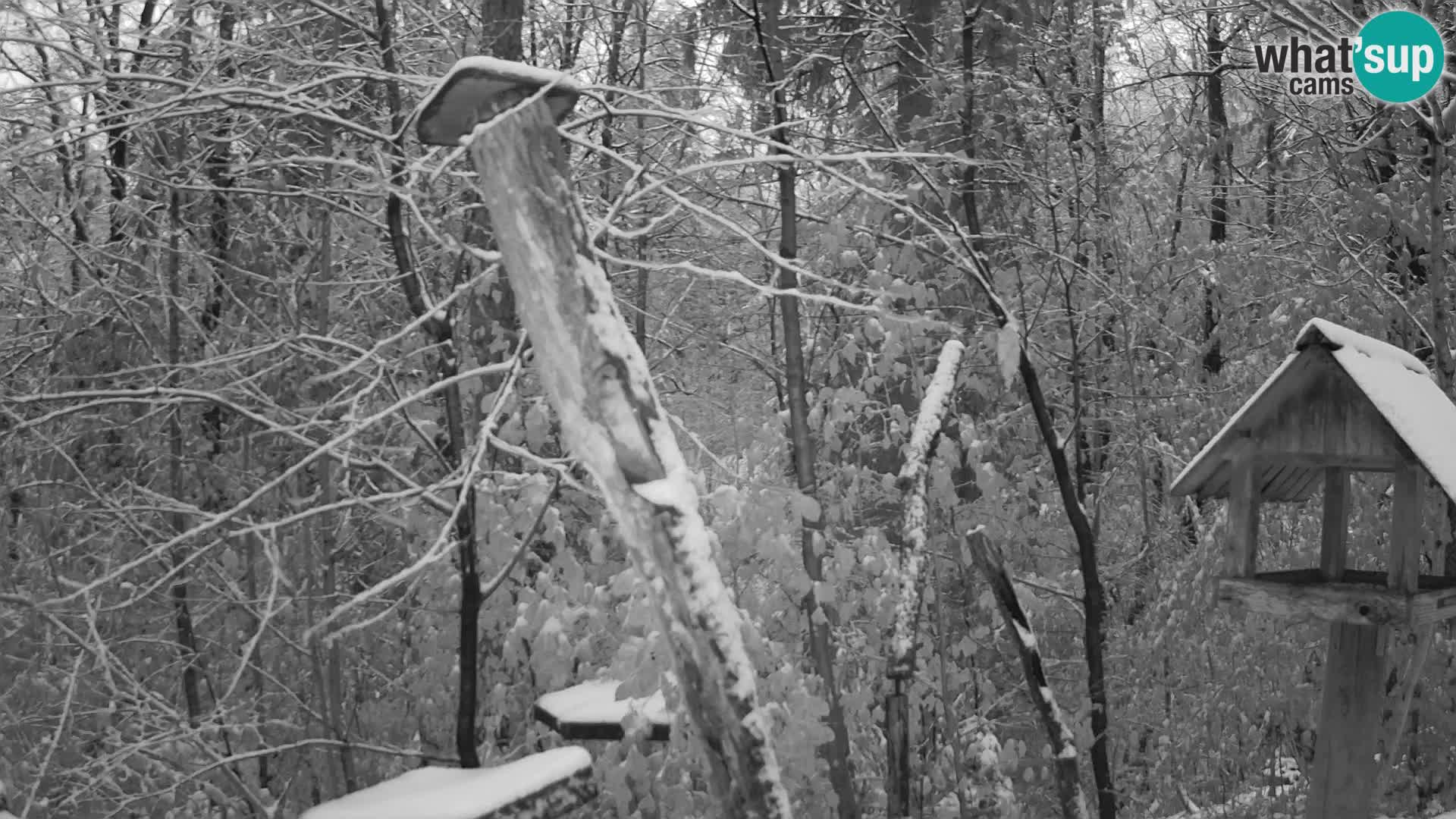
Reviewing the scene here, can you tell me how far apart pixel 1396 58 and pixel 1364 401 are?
344cm

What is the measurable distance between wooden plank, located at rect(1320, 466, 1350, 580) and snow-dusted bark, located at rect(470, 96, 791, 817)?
3263mm

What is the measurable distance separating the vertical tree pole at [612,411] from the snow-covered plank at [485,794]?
0.84m

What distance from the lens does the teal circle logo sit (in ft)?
21.6

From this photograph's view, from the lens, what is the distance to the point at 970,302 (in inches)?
301

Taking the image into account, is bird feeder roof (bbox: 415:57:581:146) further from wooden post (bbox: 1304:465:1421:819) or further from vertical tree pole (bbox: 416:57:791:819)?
wooden post (bbox: 1304:465:1421:819)

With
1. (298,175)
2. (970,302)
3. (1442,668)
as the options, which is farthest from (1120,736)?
(298,175)

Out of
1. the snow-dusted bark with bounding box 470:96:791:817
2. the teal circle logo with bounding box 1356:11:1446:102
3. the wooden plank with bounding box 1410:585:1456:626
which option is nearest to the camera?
the snow-dusted bark with bounding box 470:96:791:817

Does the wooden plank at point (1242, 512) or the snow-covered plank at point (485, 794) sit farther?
the wooden plank at point (1242, 512)

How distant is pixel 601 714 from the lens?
490 centimetres

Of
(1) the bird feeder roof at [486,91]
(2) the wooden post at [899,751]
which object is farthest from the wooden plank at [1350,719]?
(1) the bird feeder roof at [486,91]

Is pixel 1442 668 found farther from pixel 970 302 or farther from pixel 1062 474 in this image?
pixel 970 302

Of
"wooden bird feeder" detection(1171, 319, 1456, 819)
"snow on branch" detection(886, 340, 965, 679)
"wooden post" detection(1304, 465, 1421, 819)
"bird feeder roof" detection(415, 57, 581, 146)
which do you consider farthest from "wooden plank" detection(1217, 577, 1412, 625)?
"bird feeder roof" detection(415, 57, 581, 146)

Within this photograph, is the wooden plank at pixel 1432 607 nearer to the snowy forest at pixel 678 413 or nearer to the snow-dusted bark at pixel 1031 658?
the snowy forest at pixel 678 413

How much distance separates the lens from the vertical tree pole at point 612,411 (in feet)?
8.47
